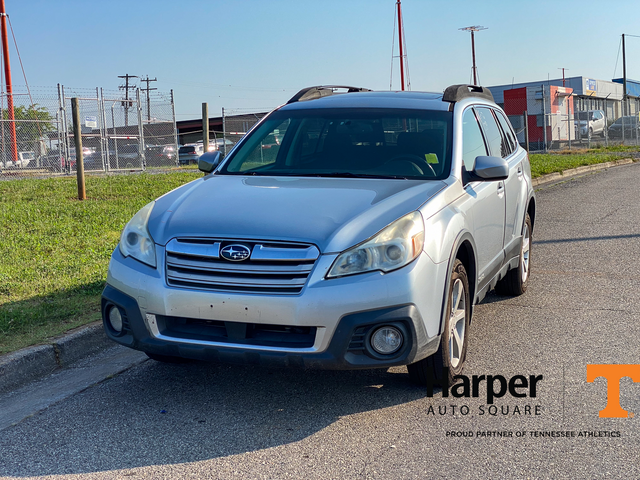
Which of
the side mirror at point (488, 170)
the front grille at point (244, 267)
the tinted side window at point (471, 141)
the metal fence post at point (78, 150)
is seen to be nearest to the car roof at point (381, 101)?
the tinted side window at point (471, 141)

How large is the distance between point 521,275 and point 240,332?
357 centimetres

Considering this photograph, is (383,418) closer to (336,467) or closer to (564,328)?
(336,467)

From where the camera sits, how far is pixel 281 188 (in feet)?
14.5

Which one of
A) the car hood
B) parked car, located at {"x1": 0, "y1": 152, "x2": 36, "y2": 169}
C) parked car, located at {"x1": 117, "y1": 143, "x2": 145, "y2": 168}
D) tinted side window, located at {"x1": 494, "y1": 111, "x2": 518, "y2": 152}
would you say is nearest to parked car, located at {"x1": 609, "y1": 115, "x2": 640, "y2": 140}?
parked car, located at {"x1": 117, "y1": 143, "x2": 145, "y2": 168}

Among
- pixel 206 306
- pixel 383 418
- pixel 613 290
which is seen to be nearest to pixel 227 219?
pixel 206 306

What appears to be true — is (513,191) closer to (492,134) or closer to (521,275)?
(492,134)

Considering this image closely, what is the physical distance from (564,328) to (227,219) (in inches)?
117

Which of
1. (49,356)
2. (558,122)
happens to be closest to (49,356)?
(49,356)

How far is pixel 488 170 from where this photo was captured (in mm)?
4645

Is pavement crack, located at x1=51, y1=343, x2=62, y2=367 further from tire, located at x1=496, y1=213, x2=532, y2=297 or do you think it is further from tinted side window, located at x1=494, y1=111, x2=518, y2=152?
tinted side window, located at x1=494, y1=111, x2=518, y2=152

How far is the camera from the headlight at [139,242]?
3.96 metres

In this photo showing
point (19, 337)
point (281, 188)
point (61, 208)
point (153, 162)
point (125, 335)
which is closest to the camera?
point (125, 335)

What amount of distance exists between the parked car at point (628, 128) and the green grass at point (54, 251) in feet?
103

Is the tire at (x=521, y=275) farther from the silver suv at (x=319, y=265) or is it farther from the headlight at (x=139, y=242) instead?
the headlight at (x=139, y=242)
